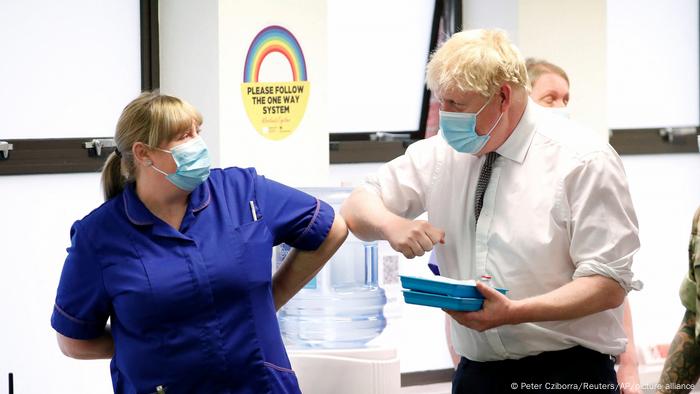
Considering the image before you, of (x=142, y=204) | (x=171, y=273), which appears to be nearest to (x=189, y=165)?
(x=142, y=204)

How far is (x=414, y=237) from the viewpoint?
85.4 inches

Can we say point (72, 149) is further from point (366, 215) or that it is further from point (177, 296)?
point (366, 215)

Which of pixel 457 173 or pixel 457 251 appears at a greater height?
pixel 457 173

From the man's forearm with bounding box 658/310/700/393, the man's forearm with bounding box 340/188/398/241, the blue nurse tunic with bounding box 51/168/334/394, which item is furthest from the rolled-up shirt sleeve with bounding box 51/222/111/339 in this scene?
the man's forearm with bounding box 658/310/700/393

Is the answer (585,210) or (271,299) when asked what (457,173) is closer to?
(585,210)

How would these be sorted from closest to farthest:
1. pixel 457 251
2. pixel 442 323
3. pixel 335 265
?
pixel 457 251 < pixel 335 265 < pixel 442 323

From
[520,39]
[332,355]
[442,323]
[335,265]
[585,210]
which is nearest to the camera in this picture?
[585,210]

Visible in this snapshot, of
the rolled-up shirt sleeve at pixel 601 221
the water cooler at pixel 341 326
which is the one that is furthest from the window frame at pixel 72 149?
the rolled-up shirt sleeve at pixel 601 221

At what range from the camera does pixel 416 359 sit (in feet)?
15.6

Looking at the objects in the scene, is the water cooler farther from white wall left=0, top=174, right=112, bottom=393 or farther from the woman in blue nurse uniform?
white wall left=0, top=174, right=112, bottom=393

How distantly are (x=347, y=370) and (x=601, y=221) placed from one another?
115 cm

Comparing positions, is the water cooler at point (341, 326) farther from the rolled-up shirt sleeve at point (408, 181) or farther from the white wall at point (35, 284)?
the white wall at point (35, 284)

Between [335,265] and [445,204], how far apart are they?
→ 133 cm

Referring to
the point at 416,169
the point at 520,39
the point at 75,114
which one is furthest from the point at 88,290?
the point at 520,39
